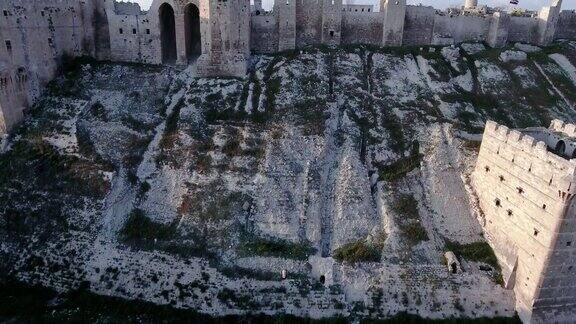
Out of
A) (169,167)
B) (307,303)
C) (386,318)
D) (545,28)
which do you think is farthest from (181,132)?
(545,28)

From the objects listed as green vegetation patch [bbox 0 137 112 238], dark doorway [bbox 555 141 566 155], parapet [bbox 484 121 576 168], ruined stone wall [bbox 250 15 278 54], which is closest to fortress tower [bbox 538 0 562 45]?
parapet [bbox 484 121 576 168]

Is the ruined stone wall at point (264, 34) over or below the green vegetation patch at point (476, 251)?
over

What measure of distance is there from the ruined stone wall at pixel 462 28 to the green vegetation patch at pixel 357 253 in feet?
125

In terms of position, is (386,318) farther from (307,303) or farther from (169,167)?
(169,167)

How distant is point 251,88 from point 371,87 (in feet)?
45.1

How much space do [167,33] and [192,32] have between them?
3149mm

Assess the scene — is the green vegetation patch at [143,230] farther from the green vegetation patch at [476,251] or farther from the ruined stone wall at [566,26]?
the ruined stone wall at [566,26]

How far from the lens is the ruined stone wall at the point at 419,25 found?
60625 mm

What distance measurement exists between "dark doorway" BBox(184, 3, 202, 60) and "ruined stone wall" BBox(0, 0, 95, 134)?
1125 cm

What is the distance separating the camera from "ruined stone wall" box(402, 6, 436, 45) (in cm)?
6062

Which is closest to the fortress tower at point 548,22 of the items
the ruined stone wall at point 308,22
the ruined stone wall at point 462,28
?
the ruined stone wall at point 462,28

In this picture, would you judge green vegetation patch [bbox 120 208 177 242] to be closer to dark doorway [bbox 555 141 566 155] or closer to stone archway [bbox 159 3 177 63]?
stone archway [bbox 159 3 177 63]

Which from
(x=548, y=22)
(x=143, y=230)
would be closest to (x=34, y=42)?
(x=143, y=230)

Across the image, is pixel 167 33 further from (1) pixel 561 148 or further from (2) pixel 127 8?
(1) pixel 561 148
